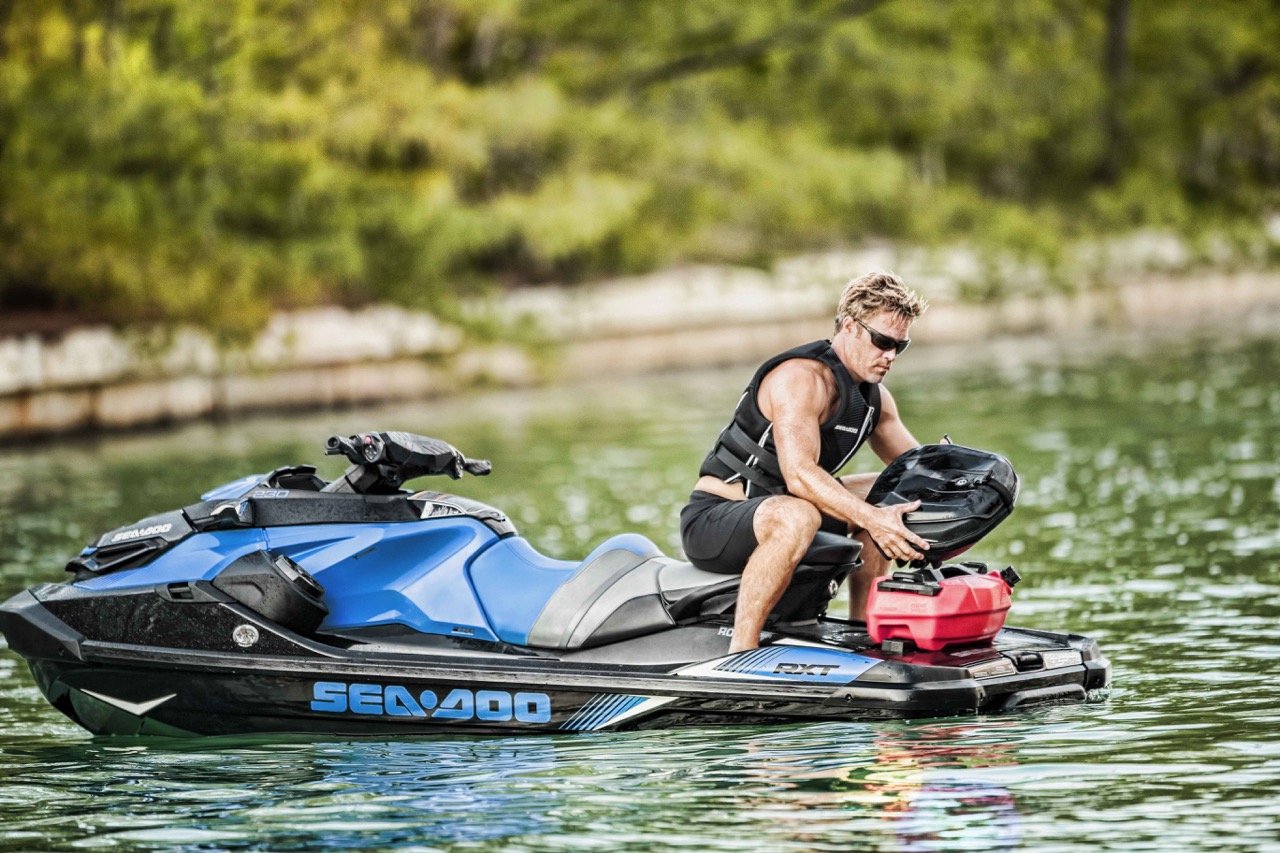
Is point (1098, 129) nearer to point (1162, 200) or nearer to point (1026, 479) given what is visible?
point (1162, 200)

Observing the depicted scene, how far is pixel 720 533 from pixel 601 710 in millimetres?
772

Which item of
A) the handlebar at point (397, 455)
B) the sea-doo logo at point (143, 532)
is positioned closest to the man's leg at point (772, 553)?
the handlebar at point (397, 455)

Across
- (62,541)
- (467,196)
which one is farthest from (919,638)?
(467,196)

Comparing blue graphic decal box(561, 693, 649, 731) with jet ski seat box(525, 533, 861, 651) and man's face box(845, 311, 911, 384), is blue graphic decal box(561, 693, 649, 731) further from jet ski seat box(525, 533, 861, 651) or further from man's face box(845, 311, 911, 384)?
man's face box(845, 311, 911, 384)

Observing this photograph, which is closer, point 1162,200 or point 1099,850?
point 1099,850

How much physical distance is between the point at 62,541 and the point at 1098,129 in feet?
115

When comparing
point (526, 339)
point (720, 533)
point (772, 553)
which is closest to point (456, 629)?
point (720, 533)

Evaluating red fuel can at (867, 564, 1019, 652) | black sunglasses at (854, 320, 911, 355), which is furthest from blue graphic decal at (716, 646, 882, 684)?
black sunglasses at (854, 320, 911, 355)

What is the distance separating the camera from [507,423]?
24.0 meters

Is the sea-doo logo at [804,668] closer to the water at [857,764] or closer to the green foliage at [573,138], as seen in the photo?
the water at [857,764]

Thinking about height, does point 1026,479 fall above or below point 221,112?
below

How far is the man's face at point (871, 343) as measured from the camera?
741 cm

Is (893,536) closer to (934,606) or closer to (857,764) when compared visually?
(934,606)

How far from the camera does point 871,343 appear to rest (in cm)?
744
